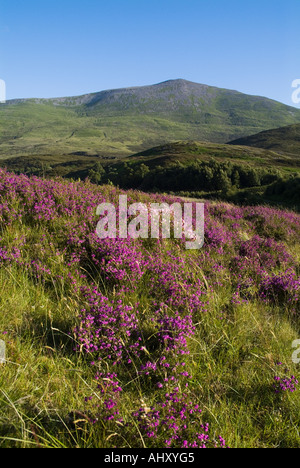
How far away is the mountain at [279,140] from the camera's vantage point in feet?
419

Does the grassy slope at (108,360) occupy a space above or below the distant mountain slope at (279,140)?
below

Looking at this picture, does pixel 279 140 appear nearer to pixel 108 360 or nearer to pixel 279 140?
pixel 279 140

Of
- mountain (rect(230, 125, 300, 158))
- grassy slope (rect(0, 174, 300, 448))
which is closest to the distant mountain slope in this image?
mountain (rect(230, 125, 300, 158))

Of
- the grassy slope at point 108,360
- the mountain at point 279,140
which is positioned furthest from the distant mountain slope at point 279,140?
the grassy slope at point 108,360

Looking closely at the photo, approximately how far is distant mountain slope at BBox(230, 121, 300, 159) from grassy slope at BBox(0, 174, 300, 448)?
132173mm

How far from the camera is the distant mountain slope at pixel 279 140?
127688 millimetres

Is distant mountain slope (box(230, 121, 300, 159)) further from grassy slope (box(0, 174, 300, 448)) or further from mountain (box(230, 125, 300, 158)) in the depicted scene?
grassy slope (box(0, 174, 300, 448))

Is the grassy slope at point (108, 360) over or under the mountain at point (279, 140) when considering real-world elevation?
under

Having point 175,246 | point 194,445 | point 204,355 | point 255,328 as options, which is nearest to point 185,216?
point 175,246

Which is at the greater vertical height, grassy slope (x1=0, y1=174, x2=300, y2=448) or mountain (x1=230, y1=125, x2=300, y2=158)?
mountain (x1=230, y1=125, x2=300, y2=158)

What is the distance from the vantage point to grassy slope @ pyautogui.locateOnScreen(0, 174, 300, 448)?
2.00m

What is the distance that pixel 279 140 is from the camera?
14375cm

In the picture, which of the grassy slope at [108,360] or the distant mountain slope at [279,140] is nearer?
the grassy slope at [108,360]

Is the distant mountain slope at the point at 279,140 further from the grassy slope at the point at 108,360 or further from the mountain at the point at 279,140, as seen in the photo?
the grassy slope at the point at 108,360
